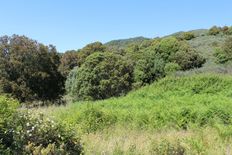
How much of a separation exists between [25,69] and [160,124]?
14.9m

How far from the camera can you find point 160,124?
43.5ft

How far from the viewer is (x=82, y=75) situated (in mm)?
27734

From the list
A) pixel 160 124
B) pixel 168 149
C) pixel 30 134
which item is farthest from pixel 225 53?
pixel 30 134

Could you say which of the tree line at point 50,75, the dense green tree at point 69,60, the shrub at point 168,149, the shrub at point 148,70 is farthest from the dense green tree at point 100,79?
the shrub at point 168,149

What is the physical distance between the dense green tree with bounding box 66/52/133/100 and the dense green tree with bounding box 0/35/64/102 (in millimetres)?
1723

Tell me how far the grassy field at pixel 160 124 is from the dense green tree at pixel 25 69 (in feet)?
23.4

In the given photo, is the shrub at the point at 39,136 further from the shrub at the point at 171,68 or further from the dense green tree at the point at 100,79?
the shrub at the point at 171,68

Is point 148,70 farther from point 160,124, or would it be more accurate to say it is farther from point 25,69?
point 160,124

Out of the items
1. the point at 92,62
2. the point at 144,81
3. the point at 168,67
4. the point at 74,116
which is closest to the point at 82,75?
the point at 92,62

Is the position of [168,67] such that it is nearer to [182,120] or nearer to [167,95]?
[167,95]

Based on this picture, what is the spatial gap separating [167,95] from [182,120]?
9.08 m

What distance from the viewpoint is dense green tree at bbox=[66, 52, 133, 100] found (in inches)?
1075

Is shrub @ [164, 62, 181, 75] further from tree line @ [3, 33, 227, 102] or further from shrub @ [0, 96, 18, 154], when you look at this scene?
shrub @ [0, 96, 18, 154]

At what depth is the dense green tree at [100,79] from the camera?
2731 centimetres
